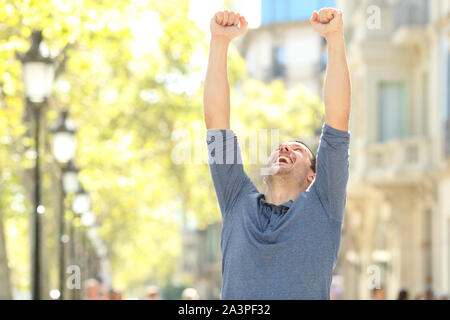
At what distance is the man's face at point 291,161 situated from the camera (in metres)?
4.08

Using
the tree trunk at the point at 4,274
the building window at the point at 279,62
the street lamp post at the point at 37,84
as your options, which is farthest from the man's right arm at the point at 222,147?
the building window at the point at 279,62

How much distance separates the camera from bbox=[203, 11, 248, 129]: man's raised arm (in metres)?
4.09

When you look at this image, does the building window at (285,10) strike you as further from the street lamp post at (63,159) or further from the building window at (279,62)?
the street lamp post at (63,159)

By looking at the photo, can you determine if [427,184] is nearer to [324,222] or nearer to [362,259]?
[362,259]

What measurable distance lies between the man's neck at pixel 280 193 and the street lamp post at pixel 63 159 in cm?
1309

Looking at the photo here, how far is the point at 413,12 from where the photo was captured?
88.3 ft

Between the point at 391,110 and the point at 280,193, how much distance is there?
84.0 feet

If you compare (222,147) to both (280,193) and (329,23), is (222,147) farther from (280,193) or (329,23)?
(329,23)

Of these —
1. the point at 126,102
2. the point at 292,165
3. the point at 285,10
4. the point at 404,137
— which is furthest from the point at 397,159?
the point at 285,10

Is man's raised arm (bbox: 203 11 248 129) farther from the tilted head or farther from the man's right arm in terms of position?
the tilted head

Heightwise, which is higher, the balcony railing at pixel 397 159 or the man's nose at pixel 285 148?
the man's nose at pixel 285 148

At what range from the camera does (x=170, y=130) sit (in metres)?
29.3

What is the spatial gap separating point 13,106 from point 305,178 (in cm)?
1831

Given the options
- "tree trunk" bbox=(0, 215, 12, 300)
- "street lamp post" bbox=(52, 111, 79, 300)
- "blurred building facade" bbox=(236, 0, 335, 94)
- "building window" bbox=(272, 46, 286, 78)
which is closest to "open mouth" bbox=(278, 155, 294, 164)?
"street lamp post" bbox=(52, 111, 79, 300)
